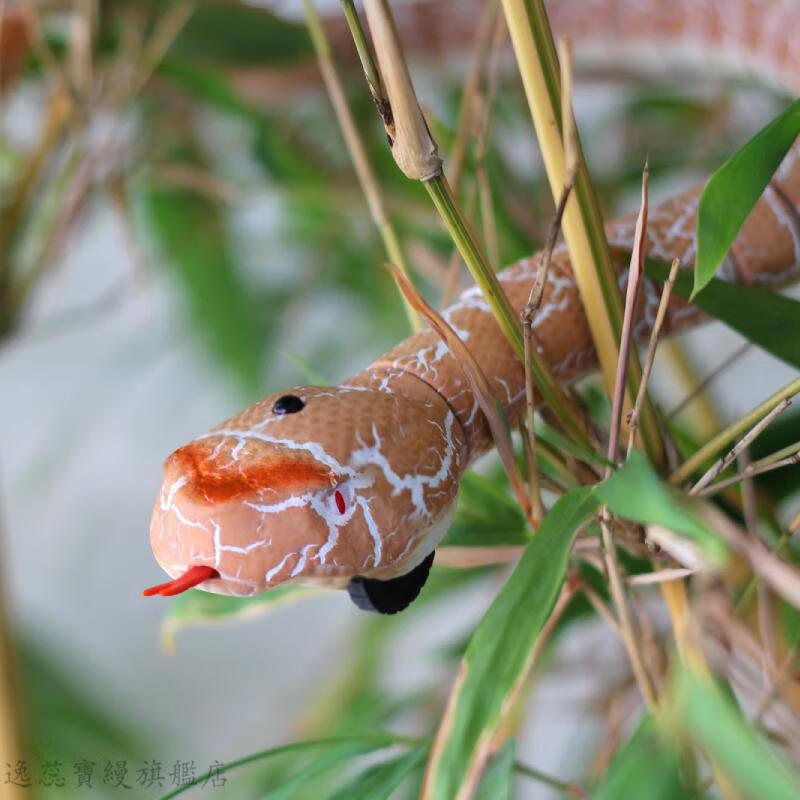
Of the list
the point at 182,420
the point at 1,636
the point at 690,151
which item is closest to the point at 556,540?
the point at 1,636

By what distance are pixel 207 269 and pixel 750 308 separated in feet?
2.28

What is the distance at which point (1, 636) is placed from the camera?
0.44m

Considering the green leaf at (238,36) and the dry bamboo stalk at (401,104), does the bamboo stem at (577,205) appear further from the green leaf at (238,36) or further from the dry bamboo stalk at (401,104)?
the green leaf at (238,36)

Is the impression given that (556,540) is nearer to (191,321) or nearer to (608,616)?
(608,616)

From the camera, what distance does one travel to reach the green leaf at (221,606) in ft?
1.10

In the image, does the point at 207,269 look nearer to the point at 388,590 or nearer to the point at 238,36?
the point at 238,36

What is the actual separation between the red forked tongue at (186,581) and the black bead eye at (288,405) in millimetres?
46

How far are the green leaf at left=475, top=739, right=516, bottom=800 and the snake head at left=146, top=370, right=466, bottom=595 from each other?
0.09 metres

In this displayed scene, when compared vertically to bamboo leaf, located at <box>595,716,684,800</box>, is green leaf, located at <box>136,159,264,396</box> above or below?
above

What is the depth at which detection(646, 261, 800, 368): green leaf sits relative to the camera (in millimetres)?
279

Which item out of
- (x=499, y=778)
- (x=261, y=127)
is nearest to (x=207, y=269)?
(x=261, y=127)

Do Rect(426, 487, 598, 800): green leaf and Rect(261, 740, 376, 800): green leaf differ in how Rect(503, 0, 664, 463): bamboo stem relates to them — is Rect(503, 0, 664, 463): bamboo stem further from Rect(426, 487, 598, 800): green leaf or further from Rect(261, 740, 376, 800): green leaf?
Rect(261, 740, 376, 800): green leaf

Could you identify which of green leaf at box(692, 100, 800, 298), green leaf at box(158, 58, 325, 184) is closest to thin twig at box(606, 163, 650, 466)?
green leaf at box(692, 100, 800, 298)

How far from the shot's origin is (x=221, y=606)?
35 cm
